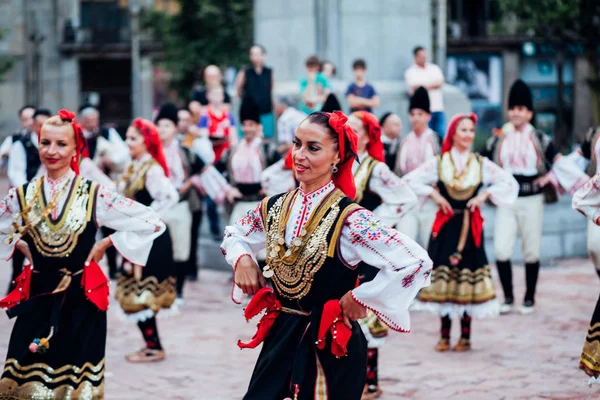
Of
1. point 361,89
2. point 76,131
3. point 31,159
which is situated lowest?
point 31,159

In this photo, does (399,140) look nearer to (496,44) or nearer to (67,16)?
(496,44)

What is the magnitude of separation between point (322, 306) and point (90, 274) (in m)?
1.92

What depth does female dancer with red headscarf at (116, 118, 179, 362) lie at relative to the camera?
903cm

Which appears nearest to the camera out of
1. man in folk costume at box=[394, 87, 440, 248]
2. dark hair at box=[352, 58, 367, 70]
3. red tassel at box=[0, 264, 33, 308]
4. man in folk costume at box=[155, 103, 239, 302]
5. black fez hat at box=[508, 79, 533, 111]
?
red tassel at box=[0, 264, 33, 308]

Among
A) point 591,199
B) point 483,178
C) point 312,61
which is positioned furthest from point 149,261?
point 312,61

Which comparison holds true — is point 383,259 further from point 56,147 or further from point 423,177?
point 423,177

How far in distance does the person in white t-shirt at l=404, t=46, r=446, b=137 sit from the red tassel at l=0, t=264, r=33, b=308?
848 cm

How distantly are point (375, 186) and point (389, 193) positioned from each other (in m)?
0.14

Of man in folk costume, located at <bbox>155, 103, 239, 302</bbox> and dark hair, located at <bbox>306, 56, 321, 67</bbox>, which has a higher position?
dark hair, located at <bbox>306, 56, 321, 67</bbox>

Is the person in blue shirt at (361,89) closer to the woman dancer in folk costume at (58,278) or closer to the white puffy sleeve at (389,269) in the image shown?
the woman dancer in folk costume at (58,278)

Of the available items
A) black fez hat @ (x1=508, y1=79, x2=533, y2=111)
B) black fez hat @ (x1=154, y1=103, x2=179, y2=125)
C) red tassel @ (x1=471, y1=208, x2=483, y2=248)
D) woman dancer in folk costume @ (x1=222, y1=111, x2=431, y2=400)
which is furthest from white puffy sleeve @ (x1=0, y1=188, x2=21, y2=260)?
black fez hat @ (x1=508, y1=79, x2=533, y2=111)

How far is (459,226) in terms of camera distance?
30.3 feet

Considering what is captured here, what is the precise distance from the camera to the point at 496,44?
123 feet

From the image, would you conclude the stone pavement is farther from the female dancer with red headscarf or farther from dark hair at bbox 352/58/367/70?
dark hair at bbox 352/58/367/70
